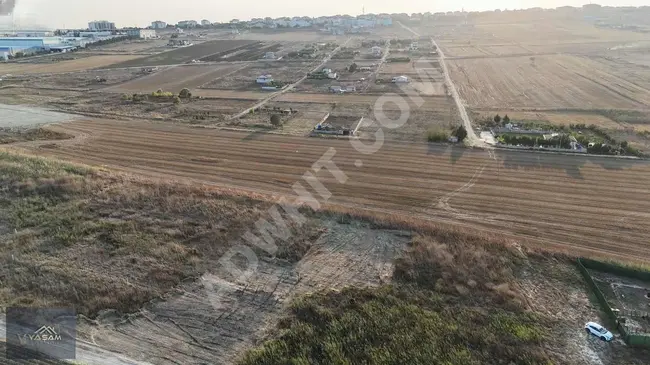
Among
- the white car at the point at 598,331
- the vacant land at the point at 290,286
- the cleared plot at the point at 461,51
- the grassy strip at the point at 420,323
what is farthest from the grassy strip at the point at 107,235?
the cleared plot at the point at 461,51

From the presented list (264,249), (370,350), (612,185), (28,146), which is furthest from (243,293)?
(28,146)

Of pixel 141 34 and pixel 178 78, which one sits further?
pixel 141 34

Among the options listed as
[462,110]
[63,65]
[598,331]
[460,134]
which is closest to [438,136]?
[460,134]

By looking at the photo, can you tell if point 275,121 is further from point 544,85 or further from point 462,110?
point 544,85

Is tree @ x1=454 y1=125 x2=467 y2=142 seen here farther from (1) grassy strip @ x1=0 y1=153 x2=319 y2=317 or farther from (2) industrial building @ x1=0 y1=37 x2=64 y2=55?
(2) industrial building @ x1=0 y1=37 x2=64 y2=55

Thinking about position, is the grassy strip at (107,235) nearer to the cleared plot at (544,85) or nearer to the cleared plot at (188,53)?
the cleared plot at (544,85)

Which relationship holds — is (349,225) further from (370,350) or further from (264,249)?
(370,350)

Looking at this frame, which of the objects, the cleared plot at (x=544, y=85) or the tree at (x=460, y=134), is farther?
the cleared plot at (x=544, y=85)
